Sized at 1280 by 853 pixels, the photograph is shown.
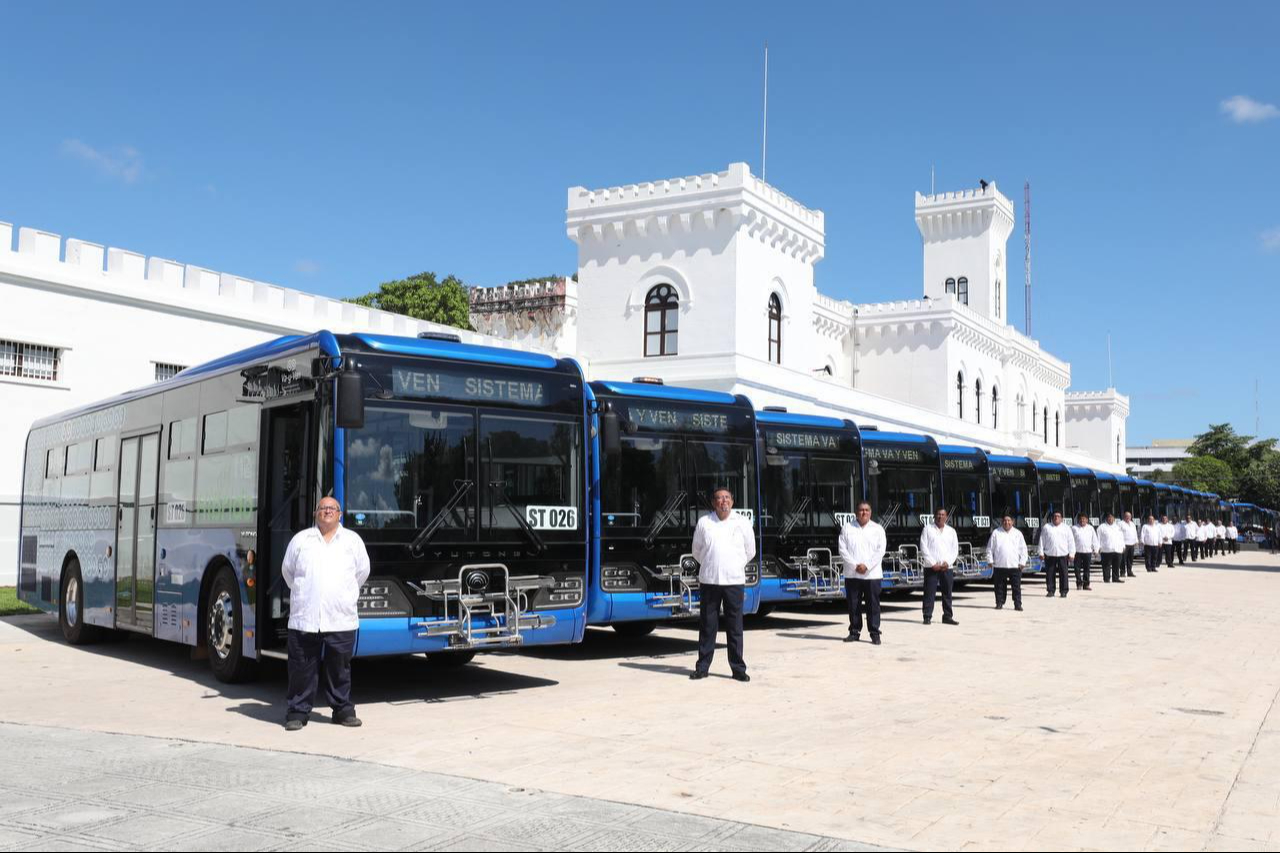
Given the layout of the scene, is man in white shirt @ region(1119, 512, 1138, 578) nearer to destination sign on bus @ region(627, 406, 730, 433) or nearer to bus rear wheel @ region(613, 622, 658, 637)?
bus rear wheel @ region(613, 622, 658, 637)

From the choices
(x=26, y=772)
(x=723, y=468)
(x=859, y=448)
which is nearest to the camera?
(x=26, y=772)

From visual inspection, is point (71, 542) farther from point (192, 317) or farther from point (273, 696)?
point (192, 317)

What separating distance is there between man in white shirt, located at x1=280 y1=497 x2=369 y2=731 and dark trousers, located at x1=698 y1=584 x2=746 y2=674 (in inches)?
150

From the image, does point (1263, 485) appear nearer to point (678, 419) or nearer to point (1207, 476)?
point (1207, 476)

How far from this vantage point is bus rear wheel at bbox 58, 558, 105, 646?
14.4 meters

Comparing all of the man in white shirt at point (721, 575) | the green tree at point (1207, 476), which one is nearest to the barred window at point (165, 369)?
the man in white shirt at point (721, 575)

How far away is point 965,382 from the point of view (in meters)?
56.4

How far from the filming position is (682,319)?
36.4 meters

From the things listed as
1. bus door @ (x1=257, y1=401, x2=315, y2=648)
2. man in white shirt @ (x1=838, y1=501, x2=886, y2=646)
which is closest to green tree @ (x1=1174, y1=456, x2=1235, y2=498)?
man in white shirt @ (x1=838, y1=501, x2=886, y2=646)

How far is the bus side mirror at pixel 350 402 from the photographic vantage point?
8945 mm

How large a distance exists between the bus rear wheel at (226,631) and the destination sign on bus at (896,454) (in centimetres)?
1213

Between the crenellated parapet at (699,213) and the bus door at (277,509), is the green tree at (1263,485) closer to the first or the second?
the crenellated parapet at (699,213)

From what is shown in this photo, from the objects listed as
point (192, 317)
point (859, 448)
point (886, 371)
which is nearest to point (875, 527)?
point (859, 448)

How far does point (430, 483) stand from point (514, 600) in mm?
→ 1328
